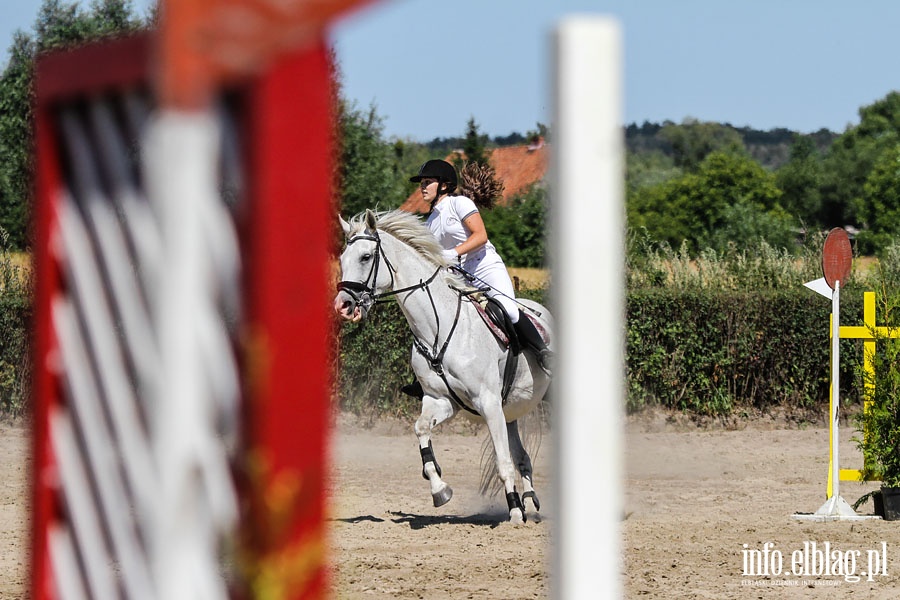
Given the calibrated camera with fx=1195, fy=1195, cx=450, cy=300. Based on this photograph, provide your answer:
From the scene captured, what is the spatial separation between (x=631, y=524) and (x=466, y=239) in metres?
2.42

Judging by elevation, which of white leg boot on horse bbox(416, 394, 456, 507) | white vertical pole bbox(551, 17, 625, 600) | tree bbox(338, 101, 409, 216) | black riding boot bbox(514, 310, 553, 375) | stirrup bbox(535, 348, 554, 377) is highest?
tree bbox(338, 101, 409, 216)

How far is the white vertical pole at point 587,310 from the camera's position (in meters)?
1.63

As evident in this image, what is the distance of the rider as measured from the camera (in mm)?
8734

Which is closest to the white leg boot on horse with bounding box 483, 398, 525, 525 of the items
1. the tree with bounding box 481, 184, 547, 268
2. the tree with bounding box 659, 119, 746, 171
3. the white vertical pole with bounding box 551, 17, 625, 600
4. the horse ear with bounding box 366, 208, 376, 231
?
the horse ear with bounding box 366, 208, 376, 231

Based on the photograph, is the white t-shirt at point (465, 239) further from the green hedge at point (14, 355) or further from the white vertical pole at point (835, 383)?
the green hedge at point (14, 355)

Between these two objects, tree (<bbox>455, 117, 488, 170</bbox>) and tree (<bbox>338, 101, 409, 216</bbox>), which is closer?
tree (<bbox>338, 101, 409, 216</bbox>)

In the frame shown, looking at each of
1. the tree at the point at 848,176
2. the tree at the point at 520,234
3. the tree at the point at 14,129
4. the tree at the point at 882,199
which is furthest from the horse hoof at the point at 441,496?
the tree at the point at 848,176

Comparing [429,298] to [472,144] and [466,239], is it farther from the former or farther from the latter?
[472,144]

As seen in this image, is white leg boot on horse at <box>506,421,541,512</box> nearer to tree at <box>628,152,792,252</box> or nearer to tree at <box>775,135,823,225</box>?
tree at <box>628,152,792,252</box>

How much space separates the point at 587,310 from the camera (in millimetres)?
1643

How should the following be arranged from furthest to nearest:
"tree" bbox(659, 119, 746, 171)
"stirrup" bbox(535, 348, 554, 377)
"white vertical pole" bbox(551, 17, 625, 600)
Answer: "tree" bbox(659, 119, 746, 171) < "stirrup" bbox(535, 348, 554, 377) < "white vertical pole" bbox(551, 17, 625, 600)

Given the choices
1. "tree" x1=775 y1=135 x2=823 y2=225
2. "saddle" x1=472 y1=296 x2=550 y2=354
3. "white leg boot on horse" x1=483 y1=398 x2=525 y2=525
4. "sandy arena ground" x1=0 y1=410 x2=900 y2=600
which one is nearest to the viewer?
"sandy arena ground" x1=0 y1=410 x2=900 y2=600

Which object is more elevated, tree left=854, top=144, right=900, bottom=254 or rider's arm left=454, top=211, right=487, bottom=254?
tree left=854, top=144, right=900, bottom=254

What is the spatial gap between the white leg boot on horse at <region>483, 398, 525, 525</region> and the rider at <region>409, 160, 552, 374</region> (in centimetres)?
64
